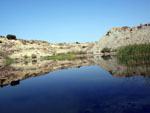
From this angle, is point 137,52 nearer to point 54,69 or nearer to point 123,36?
point 54,69

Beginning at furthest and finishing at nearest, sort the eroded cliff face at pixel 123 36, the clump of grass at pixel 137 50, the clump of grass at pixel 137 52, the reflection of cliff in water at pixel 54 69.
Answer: the eroded cliff face at pixel 123 36 < the clump of grass at pixel 137 50 < the clump of grass at pixel 137 52 < the reflection of cliff in water at pixel 54 69

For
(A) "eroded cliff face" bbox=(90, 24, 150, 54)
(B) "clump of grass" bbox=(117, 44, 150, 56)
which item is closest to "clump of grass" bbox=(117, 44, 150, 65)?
(B) "clump of grass" bbox=(117, 44, 150, 56)

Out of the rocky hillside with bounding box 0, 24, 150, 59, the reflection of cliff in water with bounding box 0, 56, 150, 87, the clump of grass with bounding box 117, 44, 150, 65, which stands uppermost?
the rocky hillside with bounding box 0, 24, 150, 59

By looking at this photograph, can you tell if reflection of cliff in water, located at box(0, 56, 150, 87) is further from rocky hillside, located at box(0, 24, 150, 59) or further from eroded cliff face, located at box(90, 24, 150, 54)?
rocky hillside, located at box(0, 24, 150, 59)

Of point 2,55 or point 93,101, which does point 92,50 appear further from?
point 93,101

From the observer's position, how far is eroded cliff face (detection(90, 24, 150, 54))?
66.6 m

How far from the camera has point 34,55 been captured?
77375 millimetres

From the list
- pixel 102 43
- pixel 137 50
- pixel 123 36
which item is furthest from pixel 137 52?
pixel 102 43

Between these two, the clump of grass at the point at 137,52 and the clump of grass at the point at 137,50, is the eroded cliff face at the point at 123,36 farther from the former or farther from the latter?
the clump of grass at the point at 137,52

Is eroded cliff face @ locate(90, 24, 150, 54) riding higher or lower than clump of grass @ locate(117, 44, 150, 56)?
higher

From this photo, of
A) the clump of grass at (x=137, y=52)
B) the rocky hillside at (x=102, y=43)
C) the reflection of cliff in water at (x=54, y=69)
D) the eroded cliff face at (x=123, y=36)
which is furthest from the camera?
the rocky hillside at (x=102, y=43)

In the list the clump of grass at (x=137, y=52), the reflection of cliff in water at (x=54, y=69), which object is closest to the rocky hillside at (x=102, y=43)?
the clump of grass at (x=137, y=52)

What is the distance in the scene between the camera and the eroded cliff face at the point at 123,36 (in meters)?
66.6

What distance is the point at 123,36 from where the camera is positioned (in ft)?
252
